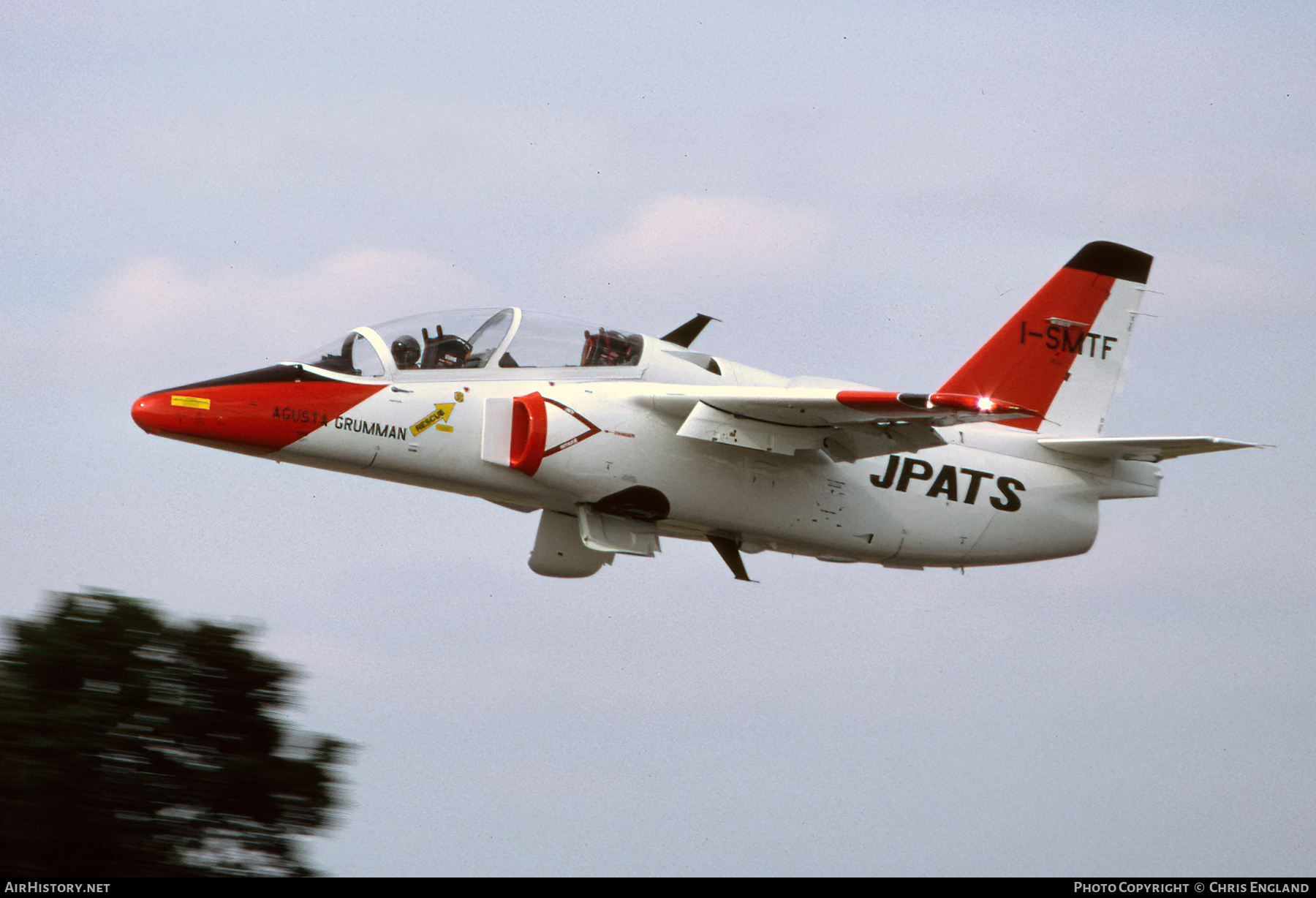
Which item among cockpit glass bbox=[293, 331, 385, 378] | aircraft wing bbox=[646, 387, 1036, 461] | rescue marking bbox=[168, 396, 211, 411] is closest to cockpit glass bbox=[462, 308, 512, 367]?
cockpit glass bbox=[293, 331, 385, 378]

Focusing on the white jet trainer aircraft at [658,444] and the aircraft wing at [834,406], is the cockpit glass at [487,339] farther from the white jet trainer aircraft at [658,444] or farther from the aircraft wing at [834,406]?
the aircraft wing at [834,406]

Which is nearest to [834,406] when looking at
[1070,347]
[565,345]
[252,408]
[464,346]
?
[565,345]

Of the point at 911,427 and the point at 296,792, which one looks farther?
the point at 296,792

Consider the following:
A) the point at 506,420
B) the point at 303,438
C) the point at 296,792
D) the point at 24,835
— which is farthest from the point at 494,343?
the point at 24,835

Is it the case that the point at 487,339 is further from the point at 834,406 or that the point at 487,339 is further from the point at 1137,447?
the point at 1137,447

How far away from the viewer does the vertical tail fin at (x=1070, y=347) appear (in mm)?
19969

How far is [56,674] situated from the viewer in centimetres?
1880

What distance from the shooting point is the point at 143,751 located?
1844 centimetres

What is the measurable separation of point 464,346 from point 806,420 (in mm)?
4032

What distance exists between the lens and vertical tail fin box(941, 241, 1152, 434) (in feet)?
65.5

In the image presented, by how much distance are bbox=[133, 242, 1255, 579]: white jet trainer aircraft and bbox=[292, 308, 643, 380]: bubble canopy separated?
0.06ft

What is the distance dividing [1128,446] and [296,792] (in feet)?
39.1

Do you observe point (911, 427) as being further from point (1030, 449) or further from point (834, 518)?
point (1030, 449)

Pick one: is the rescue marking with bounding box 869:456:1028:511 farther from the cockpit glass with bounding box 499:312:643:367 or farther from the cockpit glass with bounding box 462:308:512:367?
the cockpit glass with bounding box 462:308:512:367
